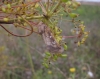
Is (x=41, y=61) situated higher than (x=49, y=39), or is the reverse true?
(x=49, y=39)

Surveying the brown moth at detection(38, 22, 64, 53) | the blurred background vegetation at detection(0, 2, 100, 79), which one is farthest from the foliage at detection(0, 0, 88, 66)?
the blurred background vegetation at detection(0, 2, 100, 79)

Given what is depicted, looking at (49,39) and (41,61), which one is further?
(41,61)

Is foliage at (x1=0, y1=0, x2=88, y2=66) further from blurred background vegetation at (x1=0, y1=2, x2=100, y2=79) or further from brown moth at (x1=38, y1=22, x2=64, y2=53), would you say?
blurred background vegetation at (x1=0, y1=2, x2=100, y2=79)

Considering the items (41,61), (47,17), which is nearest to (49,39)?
(47,17)

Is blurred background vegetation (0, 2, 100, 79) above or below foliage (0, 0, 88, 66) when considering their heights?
below

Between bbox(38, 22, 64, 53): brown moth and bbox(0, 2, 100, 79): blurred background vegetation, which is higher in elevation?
bbox(38, 22, 64, 53): brown moth

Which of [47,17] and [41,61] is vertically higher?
[47,17]

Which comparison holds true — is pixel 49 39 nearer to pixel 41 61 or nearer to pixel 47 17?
pixel 47 17

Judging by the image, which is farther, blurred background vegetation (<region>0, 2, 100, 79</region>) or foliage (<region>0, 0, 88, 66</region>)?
blurred background vegetation (<region>0, 2, 100, 79</region>)
